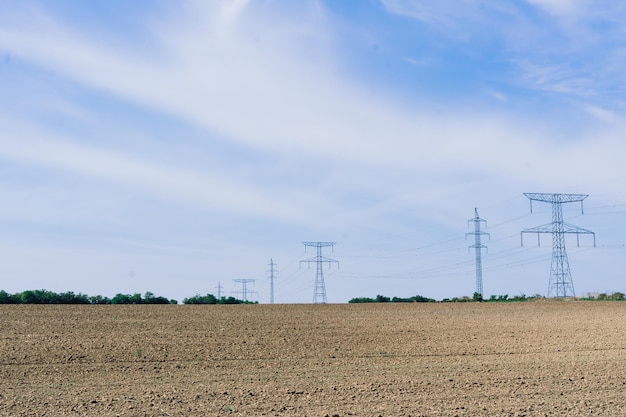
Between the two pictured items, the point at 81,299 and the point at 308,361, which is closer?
the point at 308,361

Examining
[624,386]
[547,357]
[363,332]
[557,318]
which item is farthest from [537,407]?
[557,318]

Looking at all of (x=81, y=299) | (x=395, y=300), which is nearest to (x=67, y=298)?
(x=81, y=299)

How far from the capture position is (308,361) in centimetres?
2655

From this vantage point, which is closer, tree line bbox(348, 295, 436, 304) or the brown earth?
the brown earth

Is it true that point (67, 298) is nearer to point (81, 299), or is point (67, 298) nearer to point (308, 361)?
point (81, 299)

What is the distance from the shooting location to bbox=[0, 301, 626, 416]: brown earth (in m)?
17.1

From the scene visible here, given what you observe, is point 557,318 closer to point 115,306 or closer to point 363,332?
point 363,332

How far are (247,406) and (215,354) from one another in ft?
36.9

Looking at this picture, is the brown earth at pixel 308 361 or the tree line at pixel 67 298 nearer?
the brown earth at pixel 308 361

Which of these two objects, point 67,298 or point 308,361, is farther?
point 67,298

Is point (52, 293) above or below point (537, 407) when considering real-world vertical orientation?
above

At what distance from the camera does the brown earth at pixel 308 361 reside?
17.1 meters

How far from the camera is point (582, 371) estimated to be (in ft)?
76.5

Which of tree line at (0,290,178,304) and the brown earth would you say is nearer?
the brown earth
